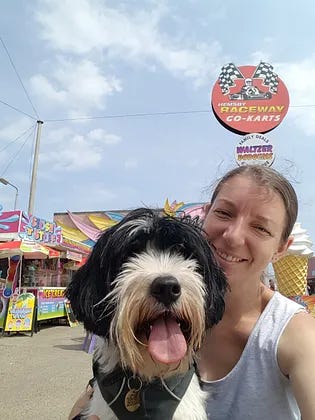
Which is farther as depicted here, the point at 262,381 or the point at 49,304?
the point at 49,304

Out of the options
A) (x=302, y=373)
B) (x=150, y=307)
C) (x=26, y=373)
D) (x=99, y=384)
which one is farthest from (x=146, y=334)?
(x=26, y=373)

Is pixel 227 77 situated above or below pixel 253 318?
above

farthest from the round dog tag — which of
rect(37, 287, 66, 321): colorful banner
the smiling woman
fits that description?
rect(37, 287, 66, 321): colorful banner

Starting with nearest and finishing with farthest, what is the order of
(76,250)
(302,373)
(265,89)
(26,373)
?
(302,373) < (26,373) < (265,89) < (76,250)

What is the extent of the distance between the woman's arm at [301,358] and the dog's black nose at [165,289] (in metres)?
0.52

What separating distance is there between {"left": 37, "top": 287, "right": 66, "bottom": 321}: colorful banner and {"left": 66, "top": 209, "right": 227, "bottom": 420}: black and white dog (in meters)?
11.9

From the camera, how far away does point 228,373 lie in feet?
7.23

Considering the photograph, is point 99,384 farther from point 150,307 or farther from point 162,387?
point 150,307

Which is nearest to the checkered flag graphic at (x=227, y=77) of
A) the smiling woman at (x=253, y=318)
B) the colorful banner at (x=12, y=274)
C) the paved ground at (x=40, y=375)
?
the paved ground at (x=40, y=375)

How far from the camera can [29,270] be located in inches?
602

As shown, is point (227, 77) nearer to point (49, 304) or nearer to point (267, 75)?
point (267, 75)

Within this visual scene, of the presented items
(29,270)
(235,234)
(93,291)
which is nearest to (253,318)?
(235,234)

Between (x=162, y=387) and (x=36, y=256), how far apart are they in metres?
13.0

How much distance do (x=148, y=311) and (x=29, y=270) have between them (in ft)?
46.2
